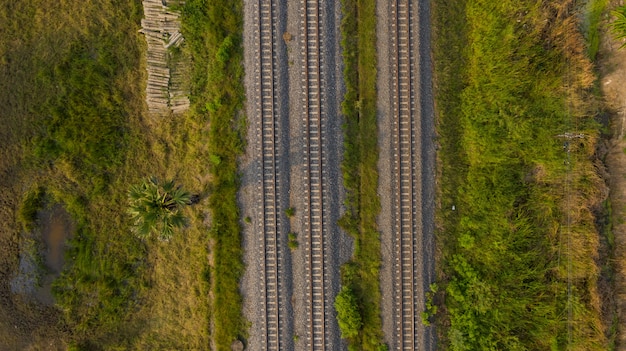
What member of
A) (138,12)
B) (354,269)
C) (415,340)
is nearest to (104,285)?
(354,269)

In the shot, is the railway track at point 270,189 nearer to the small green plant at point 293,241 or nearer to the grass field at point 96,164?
the small green plant at point 293,241

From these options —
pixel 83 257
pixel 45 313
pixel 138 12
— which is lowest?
pixel 45 313

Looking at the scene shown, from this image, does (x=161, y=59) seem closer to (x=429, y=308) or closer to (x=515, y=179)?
(x=429, y=308)

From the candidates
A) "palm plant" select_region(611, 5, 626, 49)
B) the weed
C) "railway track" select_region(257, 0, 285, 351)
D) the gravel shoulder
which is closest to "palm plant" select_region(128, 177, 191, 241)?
"railway track" select_region(257, 0, 285, 351)

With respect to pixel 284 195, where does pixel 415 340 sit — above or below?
below

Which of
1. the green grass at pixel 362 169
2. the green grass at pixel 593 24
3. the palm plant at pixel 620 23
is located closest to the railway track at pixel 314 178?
the green grass at pixel 362 169

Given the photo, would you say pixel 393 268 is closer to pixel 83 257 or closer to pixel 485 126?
pixel 485 126

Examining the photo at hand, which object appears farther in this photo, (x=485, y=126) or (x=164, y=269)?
(x=164, y=269)
